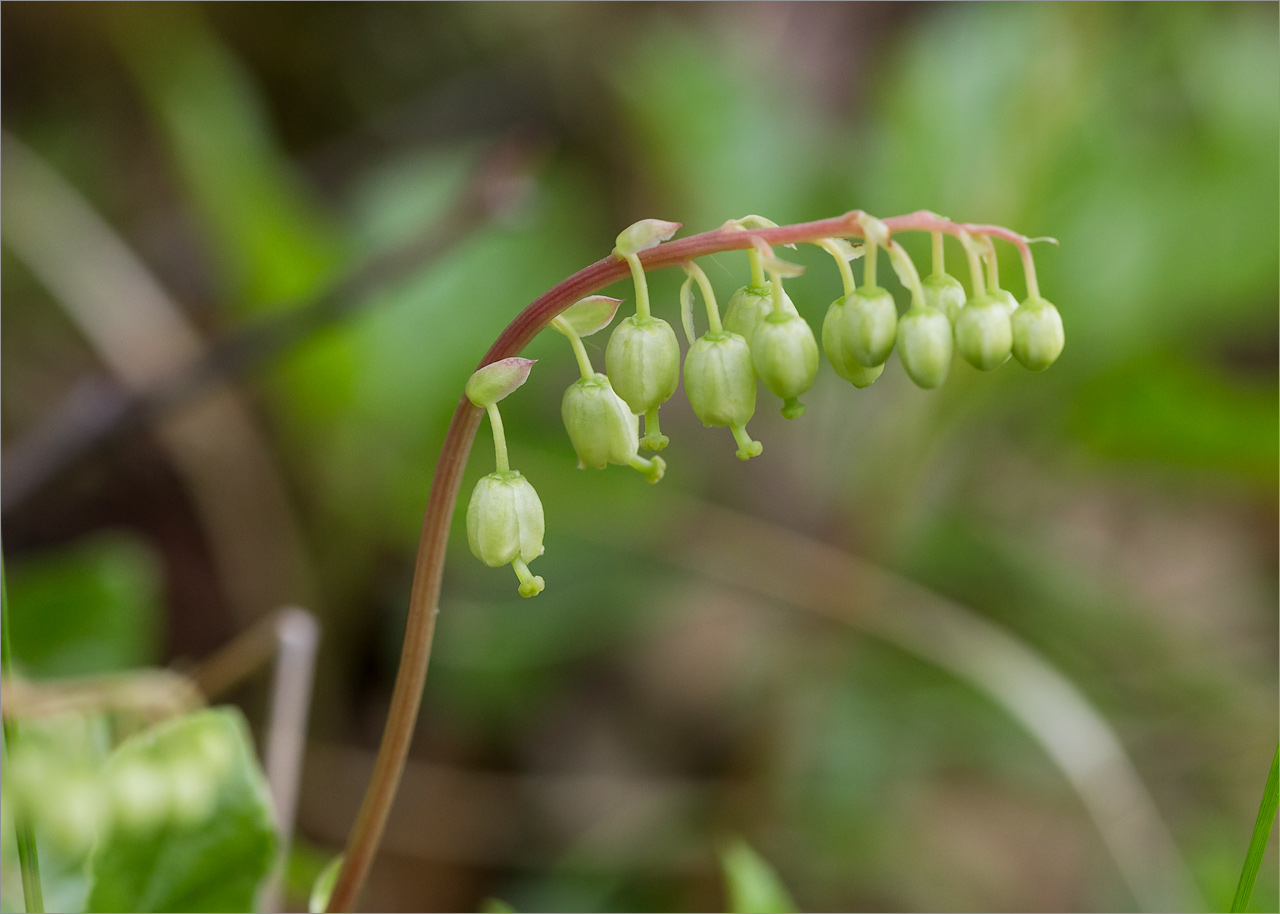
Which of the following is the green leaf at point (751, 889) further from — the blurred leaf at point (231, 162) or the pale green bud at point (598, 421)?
the blurred leaf at point (231, 162)

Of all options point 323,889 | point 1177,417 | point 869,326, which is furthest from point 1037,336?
point 1177,417

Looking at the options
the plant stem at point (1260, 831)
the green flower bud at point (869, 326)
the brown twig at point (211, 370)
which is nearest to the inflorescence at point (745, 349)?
the green flower bud at point (869, 326)

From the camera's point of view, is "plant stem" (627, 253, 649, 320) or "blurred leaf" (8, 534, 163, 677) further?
"blurred leaf" (8, 534, 163, 677)

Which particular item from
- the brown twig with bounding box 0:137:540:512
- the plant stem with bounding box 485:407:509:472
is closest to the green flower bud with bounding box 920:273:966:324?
the plant stem with bounding box 485:407:509:472

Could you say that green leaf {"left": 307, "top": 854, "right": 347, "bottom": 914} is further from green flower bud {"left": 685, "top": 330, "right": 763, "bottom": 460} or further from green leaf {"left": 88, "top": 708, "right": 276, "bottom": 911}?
green flower bud {"left": 685, "top": 330, "right": 763, "bottom": 460}

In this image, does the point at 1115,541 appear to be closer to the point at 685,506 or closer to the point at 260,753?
the point at 685,506

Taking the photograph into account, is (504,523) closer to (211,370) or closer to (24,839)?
(24,839)

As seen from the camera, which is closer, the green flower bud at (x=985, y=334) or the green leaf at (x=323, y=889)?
the green flower bud at (x=985, y=334)
